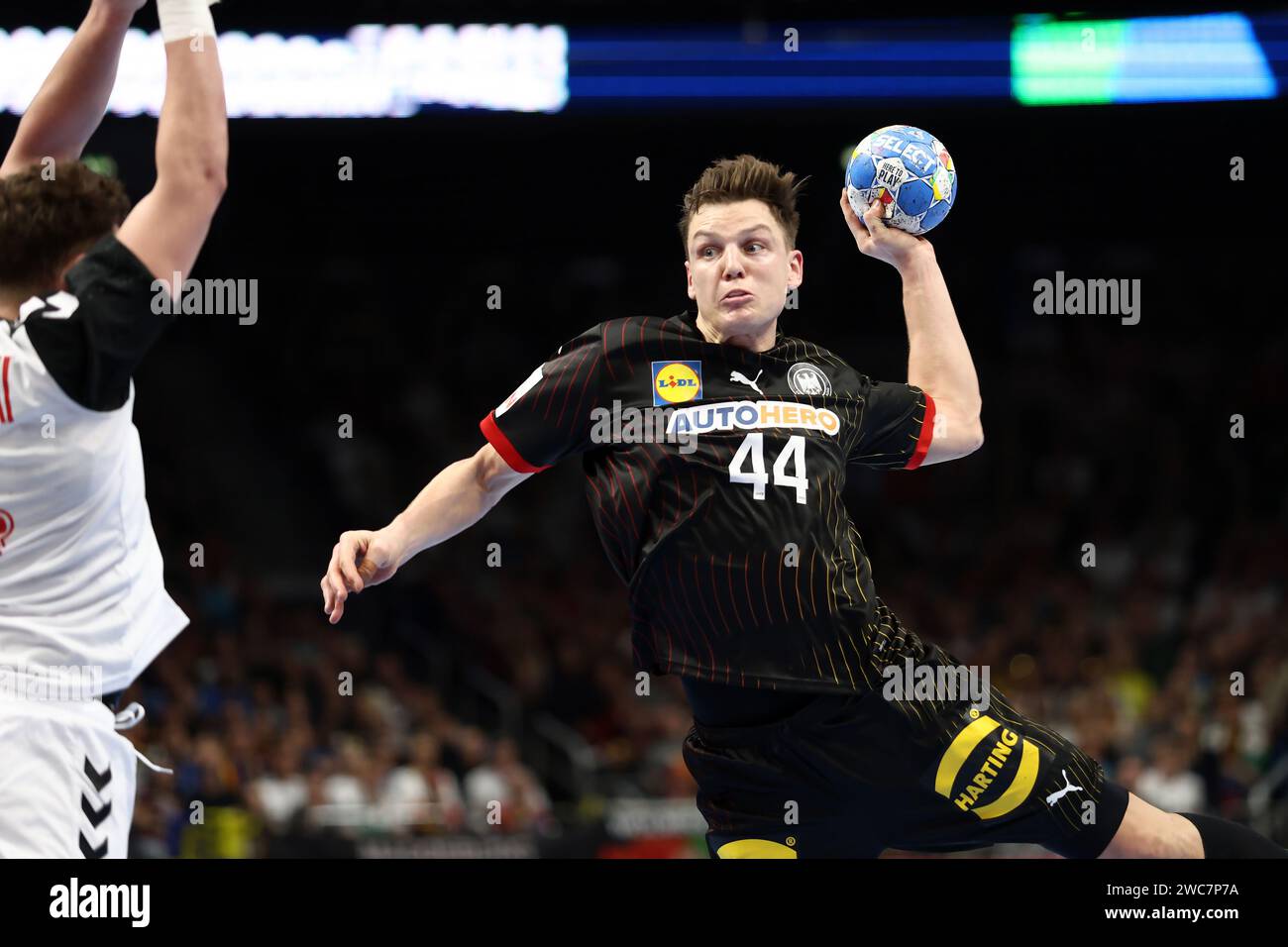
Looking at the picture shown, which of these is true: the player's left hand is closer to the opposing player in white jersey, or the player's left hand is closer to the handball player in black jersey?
the handball player in black jersey

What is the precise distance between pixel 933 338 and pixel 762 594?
1.30 metres

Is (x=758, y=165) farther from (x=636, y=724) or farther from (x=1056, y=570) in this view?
(x=1056, y=570)

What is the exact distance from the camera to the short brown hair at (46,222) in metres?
3.38

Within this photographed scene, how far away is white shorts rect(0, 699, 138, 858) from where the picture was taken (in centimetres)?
323

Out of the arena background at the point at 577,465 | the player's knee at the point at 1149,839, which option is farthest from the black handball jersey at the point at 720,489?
the arena background at the point at 577,465

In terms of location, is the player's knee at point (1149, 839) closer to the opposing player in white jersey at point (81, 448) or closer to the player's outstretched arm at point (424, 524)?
the player's outstretched arm at point (424, 524)

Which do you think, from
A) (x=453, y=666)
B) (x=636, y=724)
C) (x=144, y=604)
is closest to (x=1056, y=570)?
(x=636, y=724)

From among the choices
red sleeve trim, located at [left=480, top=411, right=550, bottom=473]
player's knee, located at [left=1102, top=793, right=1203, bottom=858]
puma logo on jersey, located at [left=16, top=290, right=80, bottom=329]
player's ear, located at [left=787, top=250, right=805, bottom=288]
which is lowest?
player's knee, located at [left=1102, top=793, right=1203, bottom=858]

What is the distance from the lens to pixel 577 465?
17109 mm

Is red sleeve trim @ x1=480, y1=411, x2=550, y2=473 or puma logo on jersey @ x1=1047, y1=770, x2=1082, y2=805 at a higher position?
red sleeve trim @ x1=480, y1=411, x2=550, y2=473

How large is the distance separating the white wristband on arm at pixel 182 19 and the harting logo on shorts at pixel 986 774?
9.58ft

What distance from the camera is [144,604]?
11.6 ft

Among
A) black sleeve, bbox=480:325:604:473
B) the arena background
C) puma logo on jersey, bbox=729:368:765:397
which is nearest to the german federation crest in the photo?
puma logo on jersey, bbox=729:368:765:397
